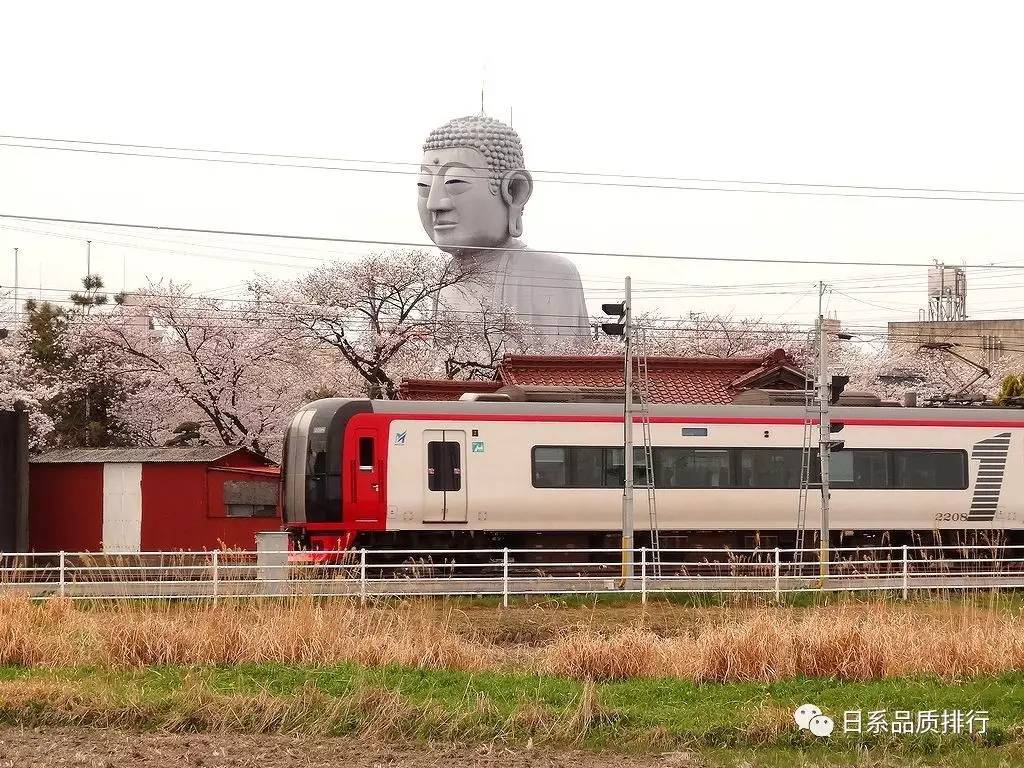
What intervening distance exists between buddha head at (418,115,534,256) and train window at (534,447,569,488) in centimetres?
5995

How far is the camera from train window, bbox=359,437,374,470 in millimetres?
25500

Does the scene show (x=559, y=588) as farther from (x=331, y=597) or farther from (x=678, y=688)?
(x=678, y=688)

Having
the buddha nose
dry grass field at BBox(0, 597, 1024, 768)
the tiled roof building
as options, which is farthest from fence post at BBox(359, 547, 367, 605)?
the buddha nose

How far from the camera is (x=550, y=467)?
26250 mm

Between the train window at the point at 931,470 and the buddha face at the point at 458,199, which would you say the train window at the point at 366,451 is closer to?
the train window at the point at 931,470

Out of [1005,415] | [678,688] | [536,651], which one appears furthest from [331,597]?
[1005,415]

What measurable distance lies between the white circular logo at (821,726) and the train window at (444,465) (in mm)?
14389

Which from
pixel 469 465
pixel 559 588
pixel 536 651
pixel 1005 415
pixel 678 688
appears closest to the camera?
pixel 678 688

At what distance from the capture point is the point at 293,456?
2608cm

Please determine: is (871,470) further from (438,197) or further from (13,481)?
(438,197)

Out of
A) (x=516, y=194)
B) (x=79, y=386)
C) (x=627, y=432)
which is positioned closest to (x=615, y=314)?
(x=627, y=432)

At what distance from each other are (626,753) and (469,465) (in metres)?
14.5

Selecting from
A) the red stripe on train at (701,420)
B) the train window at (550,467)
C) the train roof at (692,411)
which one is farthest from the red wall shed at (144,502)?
the train window at (550,467)

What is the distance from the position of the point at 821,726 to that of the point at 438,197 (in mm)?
75787
